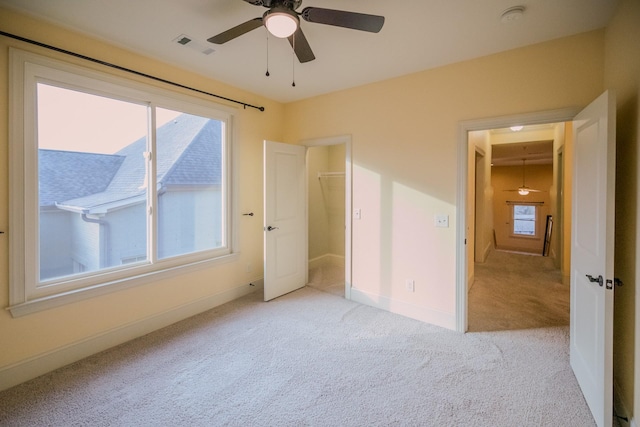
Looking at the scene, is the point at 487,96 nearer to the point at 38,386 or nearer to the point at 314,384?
the point at 314,384

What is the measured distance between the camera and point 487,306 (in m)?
3.60

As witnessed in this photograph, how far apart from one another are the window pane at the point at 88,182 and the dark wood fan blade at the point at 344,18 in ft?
6.96

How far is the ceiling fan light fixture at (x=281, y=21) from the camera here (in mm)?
1644

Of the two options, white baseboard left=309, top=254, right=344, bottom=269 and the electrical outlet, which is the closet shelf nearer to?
white baseboard left=309, top=254, right=344, bottom=269

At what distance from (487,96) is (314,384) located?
9.65 ft

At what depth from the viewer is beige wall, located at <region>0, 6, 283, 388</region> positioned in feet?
7.00

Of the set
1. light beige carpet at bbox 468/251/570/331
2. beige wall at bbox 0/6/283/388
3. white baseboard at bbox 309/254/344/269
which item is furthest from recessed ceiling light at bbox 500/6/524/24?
white baseboard at bbox 309/254/344/269

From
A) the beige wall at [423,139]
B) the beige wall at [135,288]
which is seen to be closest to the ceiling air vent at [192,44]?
the beige wall at [135,288]

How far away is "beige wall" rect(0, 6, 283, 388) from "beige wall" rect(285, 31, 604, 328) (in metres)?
1.03

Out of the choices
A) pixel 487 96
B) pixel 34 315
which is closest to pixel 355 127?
pixel 487 96

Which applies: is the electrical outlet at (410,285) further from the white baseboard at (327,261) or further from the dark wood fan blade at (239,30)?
the dark wood fan blade at (239,30)

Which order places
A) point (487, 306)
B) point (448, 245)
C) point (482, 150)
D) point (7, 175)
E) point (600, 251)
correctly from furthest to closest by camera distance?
point (482, 150), point (487, 306), point (448, 245), point (7, 175), point (600, 251)

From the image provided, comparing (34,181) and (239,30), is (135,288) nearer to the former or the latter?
(34,181)

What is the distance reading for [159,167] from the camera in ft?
10.2
